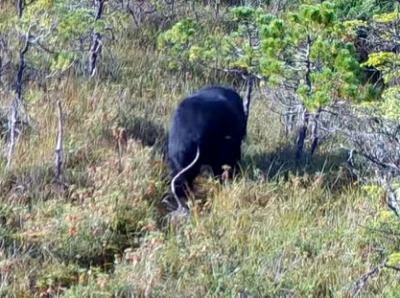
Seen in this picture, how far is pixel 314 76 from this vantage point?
22.7ft

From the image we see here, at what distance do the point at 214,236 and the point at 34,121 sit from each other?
2001 mm

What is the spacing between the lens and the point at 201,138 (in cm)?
682

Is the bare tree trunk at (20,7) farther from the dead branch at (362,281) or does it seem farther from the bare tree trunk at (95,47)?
the dead branch at (362,281)

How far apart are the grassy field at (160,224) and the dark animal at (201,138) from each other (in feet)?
0.44

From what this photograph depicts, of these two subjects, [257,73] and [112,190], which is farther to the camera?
[257,73]

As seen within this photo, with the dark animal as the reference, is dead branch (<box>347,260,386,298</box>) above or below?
below

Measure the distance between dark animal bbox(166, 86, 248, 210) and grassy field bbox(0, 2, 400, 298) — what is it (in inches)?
5.3

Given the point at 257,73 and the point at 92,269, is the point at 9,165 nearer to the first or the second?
the point at 92,269

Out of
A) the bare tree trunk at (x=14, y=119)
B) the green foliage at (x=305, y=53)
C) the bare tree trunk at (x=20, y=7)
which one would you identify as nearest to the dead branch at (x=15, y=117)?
the bare tree trunk at (x=14, y=119)

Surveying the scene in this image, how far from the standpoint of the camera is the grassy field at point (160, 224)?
542cm

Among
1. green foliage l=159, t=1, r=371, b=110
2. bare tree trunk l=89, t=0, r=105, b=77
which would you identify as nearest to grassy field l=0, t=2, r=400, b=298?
green foliage l=159, t=1, r=371, b=110

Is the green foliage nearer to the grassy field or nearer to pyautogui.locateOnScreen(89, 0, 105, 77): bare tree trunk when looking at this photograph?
the grassy field

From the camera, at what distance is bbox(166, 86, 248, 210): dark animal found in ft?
22.1

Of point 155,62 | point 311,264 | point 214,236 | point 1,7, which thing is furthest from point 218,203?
point 1,7
